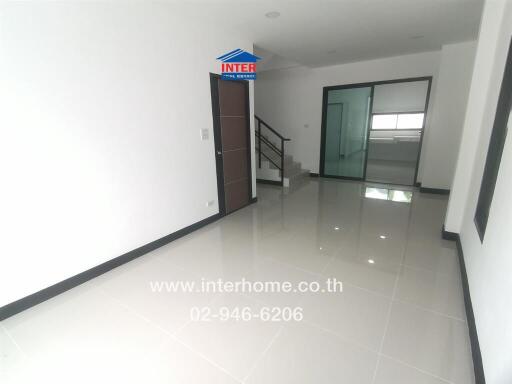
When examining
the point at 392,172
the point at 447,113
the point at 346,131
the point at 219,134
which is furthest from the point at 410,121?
the point at 219,134

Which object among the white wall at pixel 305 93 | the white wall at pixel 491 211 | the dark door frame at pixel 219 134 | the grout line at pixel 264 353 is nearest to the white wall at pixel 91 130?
the dark door frame at pixel 219 134

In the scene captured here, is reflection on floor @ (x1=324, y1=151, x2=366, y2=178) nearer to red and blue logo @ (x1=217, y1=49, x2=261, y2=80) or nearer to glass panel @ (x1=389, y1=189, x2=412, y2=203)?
glass panel @ (x1=389, y1=189, x2=412, y2=203)

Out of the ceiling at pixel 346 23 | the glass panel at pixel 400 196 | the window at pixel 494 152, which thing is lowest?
the glass panel at pixel 400 196

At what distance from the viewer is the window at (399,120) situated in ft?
27.8

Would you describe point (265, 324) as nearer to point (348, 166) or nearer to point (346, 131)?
point (348, 166)

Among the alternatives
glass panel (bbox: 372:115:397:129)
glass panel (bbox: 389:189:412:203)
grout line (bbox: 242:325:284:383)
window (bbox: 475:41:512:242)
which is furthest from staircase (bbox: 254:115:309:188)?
glass panel (bbox: 372:115:397:129)

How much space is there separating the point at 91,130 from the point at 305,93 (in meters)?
5.30

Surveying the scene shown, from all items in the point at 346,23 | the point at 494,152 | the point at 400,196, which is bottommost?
the point at 400,196

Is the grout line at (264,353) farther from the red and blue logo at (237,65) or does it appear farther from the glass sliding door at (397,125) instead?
the glass sliding door at (397,125)

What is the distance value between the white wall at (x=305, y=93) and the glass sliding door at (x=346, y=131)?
0.74 feet

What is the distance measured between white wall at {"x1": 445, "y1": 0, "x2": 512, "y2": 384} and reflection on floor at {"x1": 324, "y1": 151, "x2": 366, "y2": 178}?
329cm

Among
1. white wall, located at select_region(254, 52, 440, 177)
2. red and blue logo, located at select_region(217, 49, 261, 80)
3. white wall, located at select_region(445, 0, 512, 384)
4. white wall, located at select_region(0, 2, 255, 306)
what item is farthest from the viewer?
white wall, located at select_region(254, 52, 440, 177)

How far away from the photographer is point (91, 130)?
7.36 feet

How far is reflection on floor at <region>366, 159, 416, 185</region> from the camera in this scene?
604 cm
